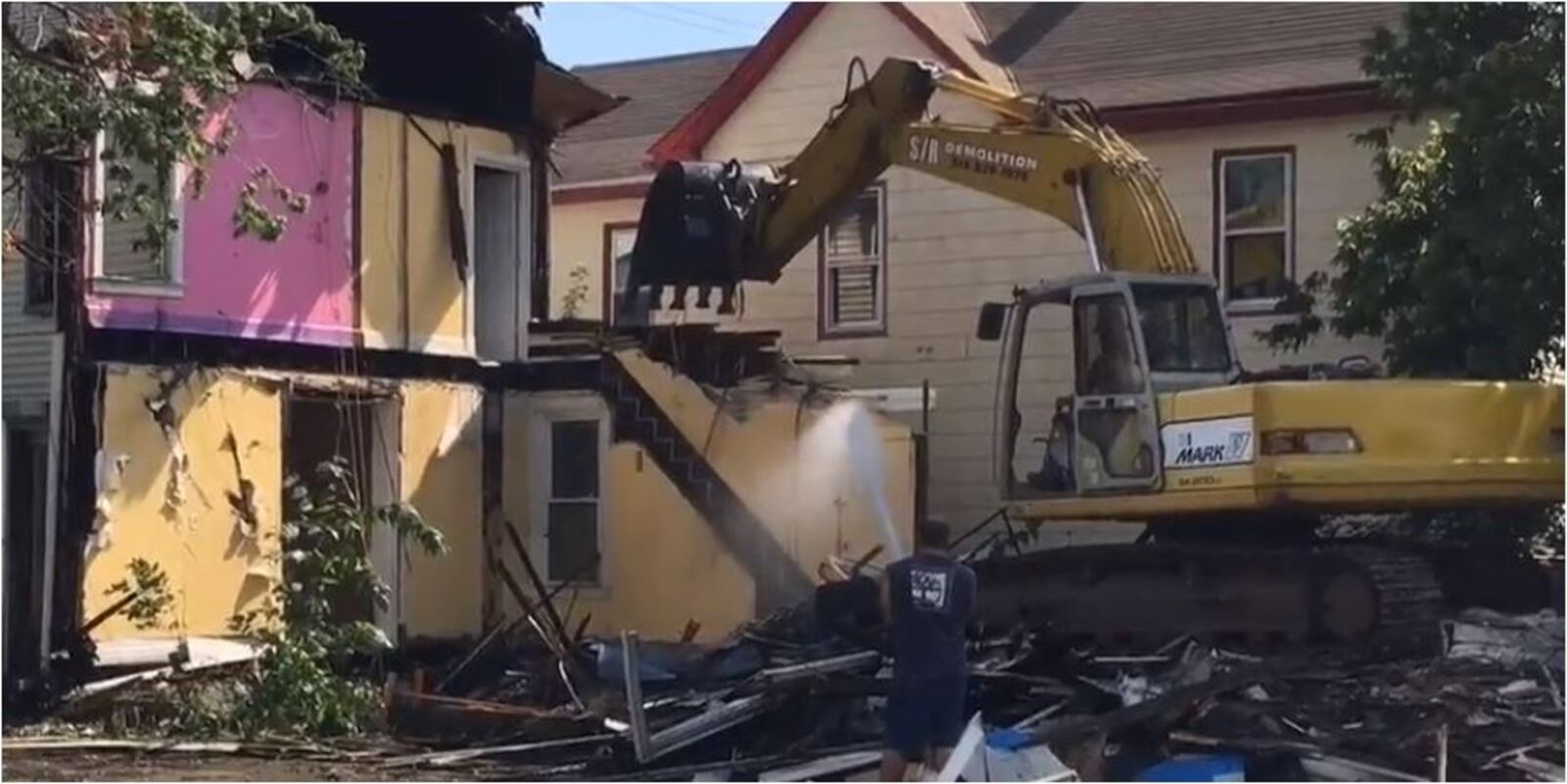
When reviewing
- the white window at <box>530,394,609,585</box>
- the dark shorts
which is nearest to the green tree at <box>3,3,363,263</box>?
the dark shorts

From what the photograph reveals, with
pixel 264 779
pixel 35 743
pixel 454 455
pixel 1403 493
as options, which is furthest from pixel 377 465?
pixel 1403 493

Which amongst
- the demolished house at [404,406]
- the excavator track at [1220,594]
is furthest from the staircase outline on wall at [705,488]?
the excavator track at [1220,594]

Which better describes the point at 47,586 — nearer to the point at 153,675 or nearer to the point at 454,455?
the point at 153,675

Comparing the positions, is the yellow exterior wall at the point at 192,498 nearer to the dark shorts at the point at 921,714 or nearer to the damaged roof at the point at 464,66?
the damaged roof at the point at 464,66

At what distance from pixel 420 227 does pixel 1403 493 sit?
948 cm

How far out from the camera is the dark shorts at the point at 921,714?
13.8 meters

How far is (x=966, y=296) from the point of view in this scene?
85.0ft

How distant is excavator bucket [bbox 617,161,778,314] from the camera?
65.3 feet

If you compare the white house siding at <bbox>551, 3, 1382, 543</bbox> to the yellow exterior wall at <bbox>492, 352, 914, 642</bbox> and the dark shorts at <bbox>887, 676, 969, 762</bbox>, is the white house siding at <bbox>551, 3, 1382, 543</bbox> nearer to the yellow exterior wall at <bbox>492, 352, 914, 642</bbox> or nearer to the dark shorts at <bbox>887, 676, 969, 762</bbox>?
the yellow exterior wall at <bbox>492, 352, 914, 642</bbox>

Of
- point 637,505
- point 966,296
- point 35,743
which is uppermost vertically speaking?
point 966,296

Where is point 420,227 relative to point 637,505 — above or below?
above

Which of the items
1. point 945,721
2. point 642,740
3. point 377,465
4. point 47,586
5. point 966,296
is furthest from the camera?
point 966,296

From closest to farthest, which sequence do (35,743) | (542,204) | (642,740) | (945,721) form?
(945,721)
(642,740)
(35,743)
(542,204)

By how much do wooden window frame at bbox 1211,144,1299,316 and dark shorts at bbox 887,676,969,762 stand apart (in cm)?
1087
